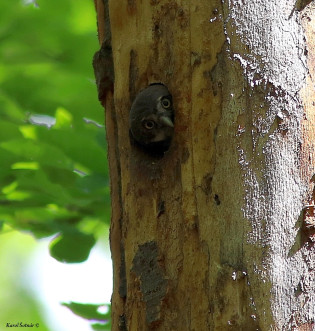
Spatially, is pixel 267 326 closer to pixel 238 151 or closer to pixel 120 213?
pixel 238 151

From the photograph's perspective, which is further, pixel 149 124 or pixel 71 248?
pixel 71 248

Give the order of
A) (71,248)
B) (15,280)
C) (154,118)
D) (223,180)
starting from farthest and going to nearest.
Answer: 1. (15,280)
2. (71,248)
3. (154,118)
4. (223,180)

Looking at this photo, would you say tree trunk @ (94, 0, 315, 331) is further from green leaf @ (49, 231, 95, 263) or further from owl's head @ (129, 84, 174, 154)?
green leaf @ (49, 231, 95, 263)

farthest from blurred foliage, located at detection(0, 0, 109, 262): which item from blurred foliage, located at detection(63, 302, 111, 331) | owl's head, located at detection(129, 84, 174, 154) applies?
owl's head, located at detection(129, 84, 174, 154)

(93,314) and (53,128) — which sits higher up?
(53,128)

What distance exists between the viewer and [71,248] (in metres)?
3.32

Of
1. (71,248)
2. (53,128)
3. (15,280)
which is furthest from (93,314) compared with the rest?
(15,280)

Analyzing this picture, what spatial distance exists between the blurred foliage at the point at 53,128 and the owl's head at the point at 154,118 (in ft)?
3.39

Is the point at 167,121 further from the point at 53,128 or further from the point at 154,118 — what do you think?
the point at 53,128

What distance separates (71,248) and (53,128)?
25.4 inches

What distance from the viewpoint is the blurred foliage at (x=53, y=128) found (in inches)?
130

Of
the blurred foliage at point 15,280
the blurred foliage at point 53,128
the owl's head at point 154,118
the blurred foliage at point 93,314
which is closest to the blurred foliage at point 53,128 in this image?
the blurred foliage at point 53,128

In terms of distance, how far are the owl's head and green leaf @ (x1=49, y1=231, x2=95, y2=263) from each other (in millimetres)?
1239

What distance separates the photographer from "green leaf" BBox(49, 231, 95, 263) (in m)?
3.32
